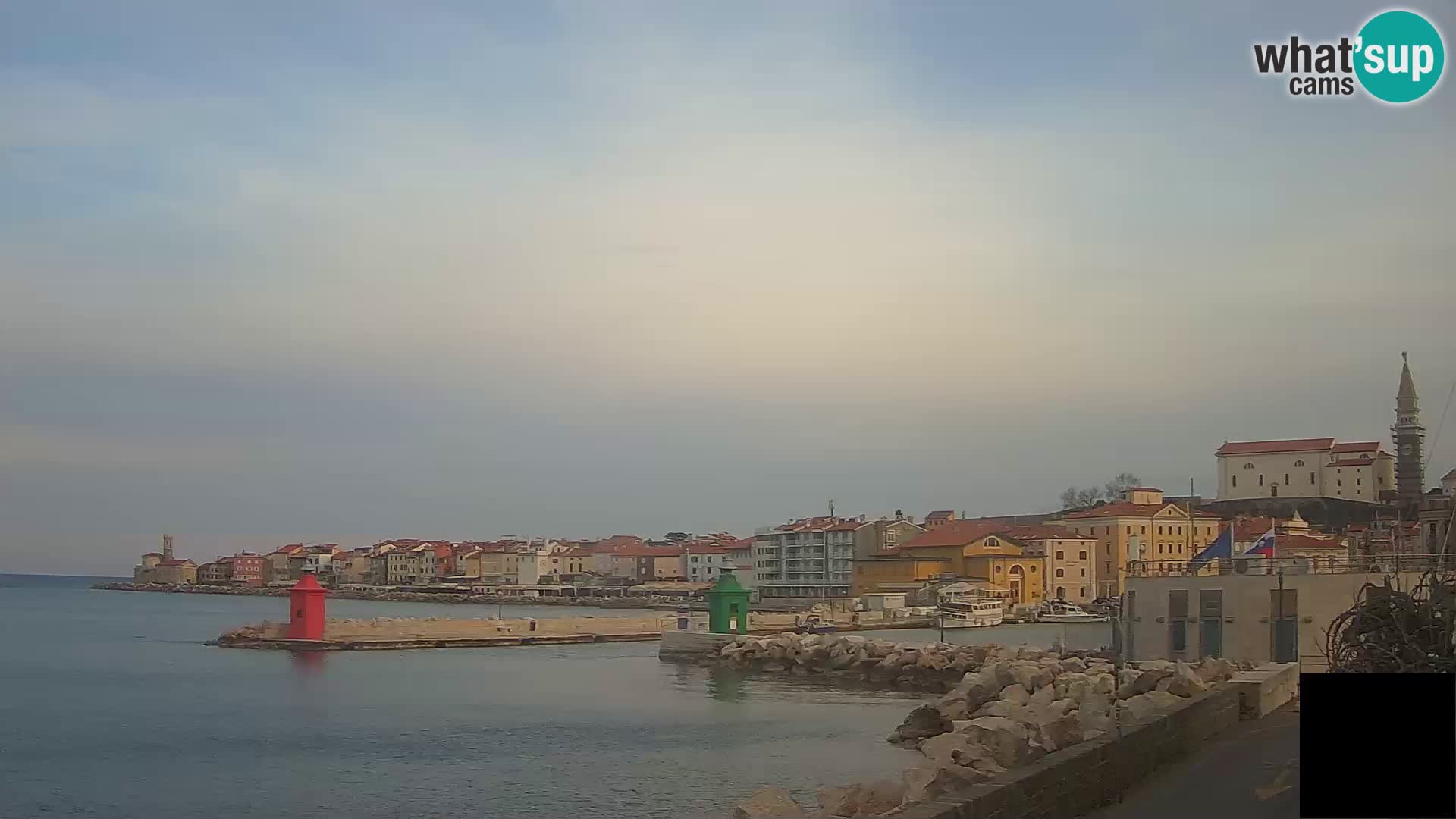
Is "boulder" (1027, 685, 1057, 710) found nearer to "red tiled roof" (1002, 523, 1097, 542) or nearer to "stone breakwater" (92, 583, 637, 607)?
"red tiled roof" (1002, 523, 1097, 542)

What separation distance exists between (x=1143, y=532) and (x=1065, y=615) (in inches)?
247

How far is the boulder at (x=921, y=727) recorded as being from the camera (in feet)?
75.3

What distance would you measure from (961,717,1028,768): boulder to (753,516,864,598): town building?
71397mm

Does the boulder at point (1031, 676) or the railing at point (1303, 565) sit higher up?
the railing at point (1303, 565)

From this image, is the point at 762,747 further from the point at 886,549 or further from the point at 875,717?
the point at 886,549

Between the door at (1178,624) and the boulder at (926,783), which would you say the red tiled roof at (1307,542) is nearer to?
the door at (1178,624)

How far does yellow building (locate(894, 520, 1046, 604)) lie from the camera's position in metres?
79.0

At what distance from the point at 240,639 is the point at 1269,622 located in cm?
4198

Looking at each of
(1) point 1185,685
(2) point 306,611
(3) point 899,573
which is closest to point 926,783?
(1) point 1185,685

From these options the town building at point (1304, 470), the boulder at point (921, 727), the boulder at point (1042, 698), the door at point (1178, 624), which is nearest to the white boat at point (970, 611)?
→ the town building at point (1304, 470)

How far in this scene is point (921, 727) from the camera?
2336 cm

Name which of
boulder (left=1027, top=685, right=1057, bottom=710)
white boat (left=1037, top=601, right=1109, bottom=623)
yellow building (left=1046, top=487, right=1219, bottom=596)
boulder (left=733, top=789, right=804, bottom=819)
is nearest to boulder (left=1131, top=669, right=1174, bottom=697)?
boulder (left=1027, top=685, right=1057, bottom=710)

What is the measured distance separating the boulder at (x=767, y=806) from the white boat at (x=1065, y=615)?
58.8 meters

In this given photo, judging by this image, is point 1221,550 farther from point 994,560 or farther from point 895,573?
point 895,573
